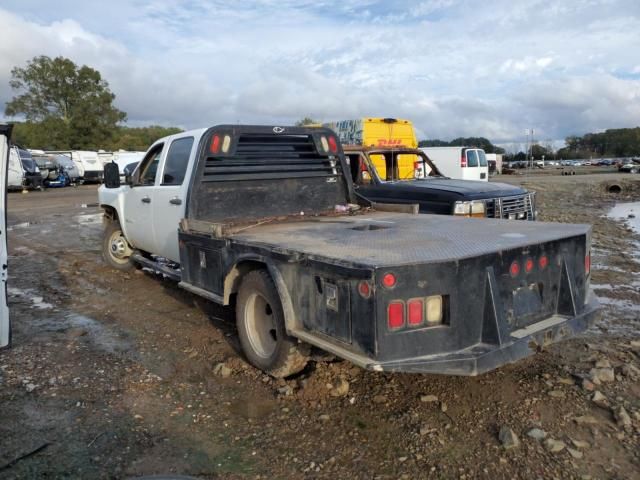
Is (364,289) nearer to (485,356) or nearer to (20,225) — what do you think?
(485,356)

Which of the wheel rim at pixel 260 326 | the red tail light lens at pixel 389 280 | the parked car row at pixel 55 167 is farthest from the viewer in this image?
the parked car row at pixel 55 167

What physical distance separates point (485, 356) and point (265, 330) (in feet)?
6.11

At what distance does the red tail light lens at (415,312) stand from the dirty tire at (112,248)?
6085 millimetres

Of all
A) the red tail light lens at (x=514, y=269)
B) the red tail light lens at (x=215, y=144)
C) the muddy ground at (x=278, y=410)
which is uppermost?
the red tail light lens at (x=215, y=144)

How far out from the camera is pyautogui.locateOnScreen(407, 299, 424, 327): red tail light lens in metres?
3.17

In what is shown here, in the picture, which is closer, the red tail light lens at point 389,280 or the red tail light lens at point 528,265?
the red tail light lens at point 389,280

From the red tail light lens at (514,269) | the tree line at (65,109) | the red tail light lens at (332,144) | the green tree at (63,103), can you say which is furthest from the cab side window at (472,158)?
the green tree at (63,103)

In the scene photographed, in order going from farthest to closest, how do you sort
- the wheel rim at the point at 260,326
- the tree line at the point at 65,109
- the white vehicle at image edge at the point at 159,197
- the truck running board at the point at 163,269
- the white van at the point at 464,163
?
the tree line at the point at 65,109
the white van at the point at 464,163
the truck running board at the point at 163,269
the white vehicle at image edge at the point at 159,197
the wheel rim at the point at 260,326

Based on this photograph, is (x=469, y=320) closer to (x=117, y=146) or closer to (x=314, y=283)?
(x=314, y=283)

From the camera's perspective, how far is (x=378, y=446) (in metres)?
3.32

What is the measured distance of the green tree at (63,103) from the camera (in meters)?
59.3

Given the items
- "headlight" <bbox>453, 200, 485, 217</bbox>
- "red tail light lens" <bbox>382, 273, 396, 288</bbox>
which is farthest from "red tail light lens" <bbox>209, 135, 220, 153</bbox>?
"headlight" <bbox>453, 200, 485, 217</bbox>

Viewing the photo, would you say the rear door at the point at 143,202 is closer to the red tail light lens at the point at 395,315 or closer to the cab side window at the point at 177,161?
the cab side window at the point at 177,161

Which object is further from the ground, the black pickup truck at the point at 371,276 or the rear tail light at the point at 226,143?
the rear tail light at the point at 226,143
